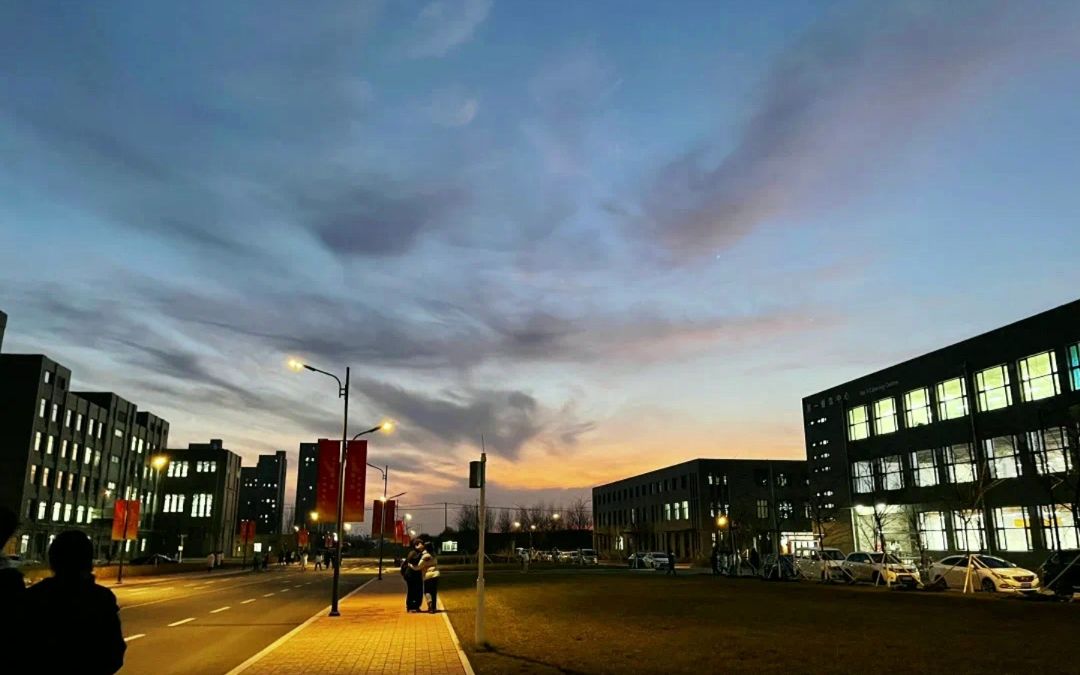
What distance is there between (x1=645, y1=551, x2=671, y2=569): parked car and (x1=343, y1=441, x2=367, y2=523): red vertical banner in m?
33.8

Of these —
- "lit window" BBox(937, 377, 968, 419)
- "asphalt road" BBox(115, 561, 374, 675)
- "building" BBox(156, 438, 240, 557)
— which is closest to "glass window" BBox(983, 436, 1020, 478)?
"lit window" BBox(937, 377, 968, 419)

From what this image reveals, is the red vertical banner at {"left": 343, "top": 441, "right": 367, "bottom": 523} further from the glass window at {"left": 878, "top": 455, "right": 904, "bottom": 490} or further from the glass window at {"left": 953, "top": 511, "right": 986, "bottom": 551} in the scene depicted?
the glass window at {"left": 878, "top": 455, "right": 904, "bottom": 490}

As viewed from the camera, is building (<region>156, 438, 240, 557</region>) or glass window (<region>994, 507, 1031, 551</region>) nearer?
glass window (<region>994, 507, 1031, 551</region>)

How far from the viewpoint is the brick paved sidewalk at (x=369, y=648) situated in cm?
1238

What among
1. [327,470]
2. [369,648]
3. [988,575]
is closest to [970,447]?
[988,575]

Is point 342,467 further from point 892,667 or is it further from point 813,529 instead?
point 813,529

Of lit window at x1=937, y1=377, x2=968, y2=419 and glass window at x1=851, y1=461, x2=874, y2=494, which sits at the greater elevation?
lit window at x1=937, y1=377, x2=968, y2=419

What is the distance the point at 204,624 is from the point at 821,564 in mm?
31163

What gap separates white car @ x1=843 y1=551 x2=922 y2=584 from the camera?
110 feet

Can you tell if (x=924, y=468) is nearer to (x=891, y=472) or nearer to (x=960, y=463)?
(x=960, y=463)

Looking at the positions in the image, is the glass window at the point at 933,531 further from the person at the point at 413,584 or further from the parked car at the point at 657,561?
the person at the point at 413,584

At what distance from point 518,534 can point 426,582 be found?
419 ft

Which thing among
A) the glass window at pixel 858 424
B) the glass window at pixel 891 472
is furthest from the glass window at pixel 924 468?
the glass window at pixel 858 424

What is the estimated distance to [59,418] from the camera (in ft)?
272
